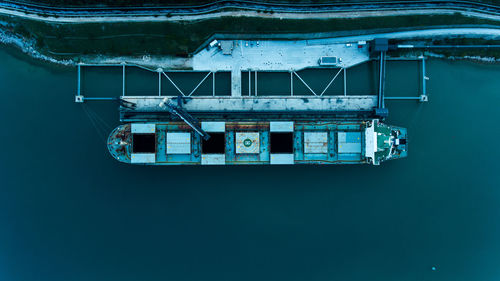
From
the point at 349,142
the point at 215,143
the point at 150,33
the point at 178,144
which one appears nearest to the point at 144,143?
the point at 178,144

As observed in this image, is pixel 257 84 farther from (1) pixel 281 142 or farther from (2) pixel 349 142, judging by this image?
(2) pixel 349 142

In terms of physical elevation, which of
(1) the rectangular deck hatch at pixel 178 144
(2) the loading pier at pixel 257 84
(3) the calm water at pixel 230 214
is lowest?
(3) the calm water at pixel 230 214

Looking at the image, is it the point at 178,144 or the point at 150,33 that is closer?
the point at 178,144

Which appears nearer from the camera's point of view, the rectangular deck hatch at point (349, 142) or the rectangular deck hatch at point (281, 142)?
the rectangular deck hatch at point (349, 142)

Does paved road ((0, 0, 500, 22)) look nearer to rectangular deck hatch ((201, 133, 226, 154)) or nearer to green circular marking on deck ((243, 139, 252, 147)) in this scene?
rectangular deck hatch ((201, 133, 226, 154))

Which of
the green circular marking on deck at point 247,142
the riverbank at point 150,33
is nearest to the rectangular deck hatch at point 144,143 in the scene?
the riverbank at point 150,33

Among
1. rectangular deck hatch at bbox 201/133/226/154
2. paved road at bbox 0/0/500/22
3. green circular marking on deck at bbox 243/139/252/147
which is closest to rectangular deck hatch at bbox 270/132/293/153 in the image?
green circular marking on deck at bbox 243/139/252/147

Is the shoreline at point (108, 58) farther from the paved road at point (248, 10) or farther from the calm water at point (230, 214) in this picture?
the calm water at point (230, 214)
